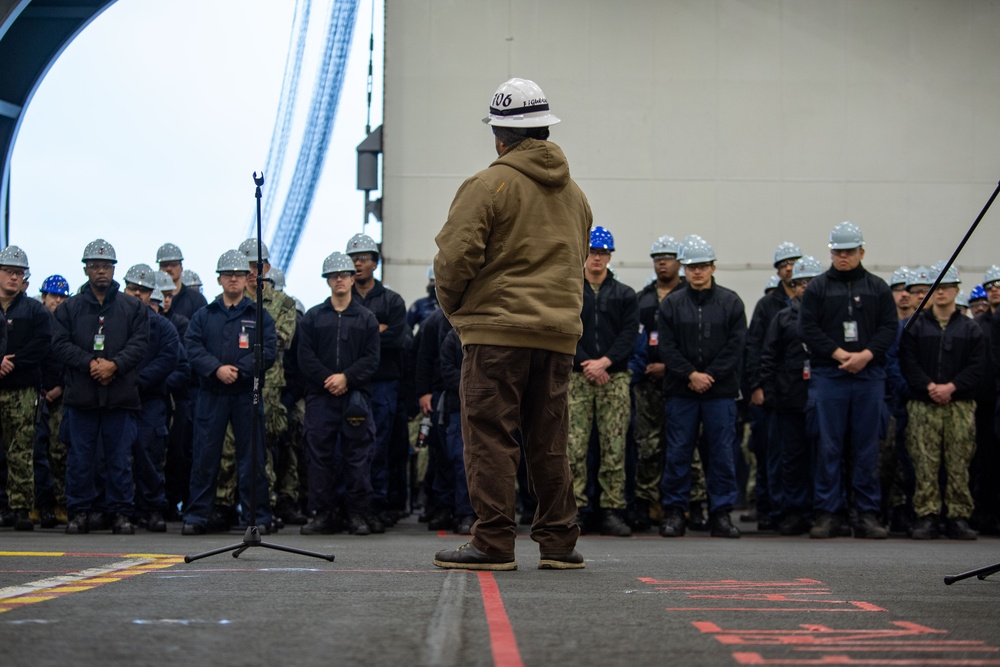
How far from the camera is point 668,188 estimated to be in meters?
15.8

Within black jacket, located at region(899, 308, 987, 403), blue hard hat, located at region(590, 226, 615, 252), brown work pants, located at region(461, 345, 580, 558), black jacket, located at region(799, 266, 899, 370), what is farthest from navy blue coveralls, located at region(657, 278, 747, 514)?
brown work pants, located at region(461, 345, 580, 558)

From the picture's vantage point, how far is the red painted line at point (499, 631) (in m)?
2.86

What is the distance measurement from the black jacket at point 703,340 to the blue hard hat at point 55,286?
5.88m

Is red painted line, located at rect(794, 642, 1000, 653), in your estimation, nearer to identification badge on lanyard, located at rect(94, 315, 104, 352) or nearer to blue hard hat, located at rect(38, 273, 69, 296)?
identification badge on lanyard, located at rect(94, 315, 104, 352)

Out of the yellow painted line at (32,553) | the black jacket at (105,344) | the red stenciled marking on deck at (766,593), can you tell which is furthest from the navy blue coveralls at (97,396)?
the red stenciled marking on deck at (766,593)

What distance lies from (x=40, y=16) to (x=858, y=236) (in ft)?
37.7

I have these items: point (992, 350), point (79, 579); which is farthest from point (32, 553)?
point (992, 350)

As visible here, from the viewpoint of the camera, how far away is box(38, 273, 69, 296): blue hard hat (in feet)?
39.2

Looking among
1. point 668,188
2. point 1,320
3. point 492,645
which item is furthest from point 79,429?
point 668,188

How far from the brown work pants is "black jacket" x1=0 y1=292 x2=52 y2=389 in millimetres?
5472

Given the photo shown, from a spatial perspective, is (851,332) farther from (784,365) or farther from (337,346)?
(337,346)

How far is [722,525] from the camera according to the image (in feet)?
29.7

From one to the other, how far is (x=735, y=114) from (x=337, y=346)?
834cm

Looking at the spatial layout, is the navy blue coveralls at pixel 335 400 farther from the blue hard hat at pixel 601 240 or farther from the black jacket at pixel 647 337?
the black jacket at pixel 647 337
